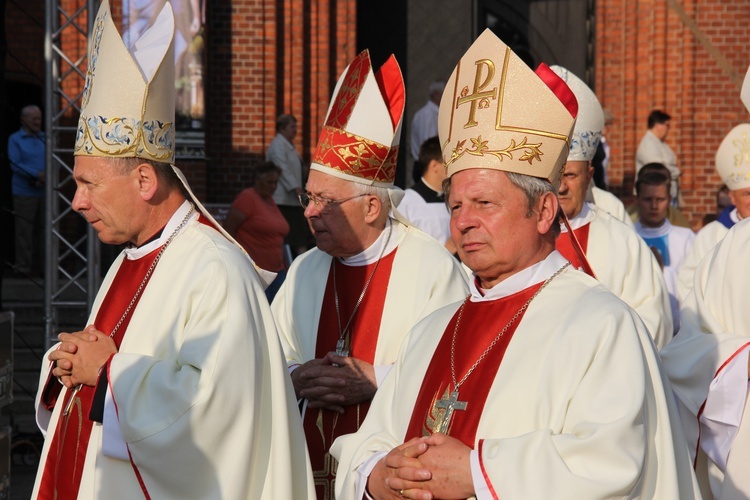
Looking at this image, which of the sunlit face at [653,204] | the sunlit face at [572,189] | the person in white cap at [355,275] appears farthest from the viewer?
the sunlit face at [653,204]

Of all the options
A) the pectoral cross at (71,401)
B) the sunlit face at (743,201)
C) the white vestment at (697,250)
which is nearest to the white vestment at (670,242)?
the white vestment at (697,250)

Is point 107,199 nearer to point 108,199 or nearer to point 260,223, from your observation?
point 108,199

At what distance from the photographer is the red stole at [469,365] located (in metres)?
3.51

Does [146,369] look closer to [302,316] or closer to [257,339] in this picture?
[257,339]

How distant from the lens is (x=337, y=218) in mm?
5098

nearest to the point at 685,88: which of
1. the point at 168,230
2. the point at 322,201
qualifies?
the point at 322,201

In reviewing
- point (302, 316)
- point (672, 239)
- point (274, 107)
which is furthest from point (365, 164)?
point (274, 107)

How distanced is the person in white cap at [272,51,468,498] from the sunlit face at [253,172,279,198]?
231 inches

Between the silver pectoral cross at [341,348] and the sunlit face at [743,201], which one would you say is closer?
the silver pectoral cross at [341,348]

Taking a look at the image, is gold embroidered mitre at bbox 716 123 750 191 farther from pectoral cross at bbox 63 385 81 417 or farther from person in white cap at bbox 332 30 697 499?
pectoral cross at bbox 63 385 81 417

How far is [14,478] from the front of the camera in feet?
26.4

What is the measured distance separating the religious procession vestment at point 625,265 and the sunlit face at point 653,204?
8.33 ft

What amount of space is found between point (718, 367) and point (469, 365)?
1359 millimetres

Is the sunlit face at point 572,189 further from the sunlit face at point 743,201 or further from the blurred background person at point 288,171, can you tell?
the blurred background person at point 288,171
